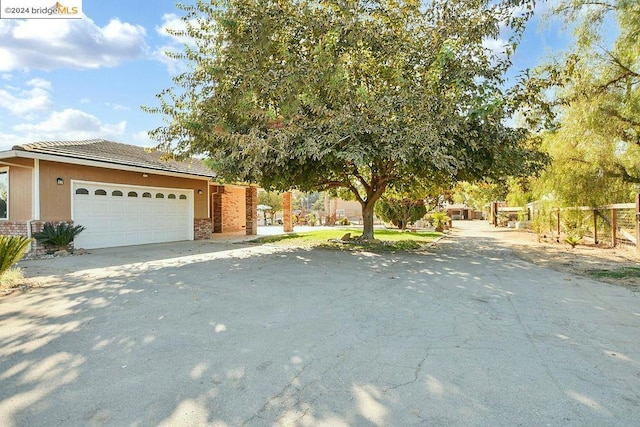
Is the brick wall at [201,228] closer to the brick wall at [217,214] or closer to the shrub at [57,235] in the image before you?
the brick wall at [217,214]

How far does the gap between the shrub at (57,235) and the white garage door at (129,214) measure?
0.68 metres

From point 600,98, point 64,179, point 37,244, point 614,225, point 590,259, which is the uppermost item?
point 600,98

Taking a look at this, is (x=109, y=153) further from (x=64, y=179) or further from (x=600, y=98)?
(x=600, y=98)

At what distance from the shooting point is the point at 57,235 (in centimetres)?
1092

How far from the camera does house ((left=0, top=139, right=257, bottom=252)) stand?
1088 cm

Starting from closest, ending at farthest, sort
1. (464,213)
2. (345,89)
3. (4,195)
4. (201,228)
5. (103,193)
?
(345,89), (4,195), (103,193), (201,228), (464,213)

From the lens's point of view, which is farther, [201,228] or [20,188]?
[201,228]

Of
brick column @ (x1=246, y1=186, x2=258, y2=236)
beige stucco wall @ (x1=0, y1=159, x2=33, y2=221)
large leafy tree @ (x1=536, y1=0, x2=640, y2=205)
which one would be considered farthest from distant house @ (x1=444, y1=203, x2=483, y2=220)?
beige stucco wall @ (x1=0, y1=159, x2=33, y2=221)

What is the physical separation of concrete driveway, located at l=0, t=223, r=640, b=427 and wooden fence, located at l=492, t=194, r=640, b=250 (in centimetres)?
591

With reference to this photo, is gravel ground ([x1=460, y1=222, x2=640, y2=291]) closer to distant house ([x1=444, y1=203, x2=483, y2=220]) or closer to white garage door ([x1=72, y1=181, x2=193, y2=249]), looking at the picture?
white garage door ([x1=72, y1=181, x2=193, y2=249])

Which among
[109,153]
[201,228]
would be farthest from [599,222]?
[109,153]

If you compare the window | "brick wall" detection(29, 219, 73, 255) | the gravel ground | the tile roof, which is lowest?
the gravel ground

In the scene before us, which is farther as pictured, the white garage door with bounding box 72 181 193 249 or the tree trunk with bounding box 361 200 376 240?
the tree trunk with bounding box 361 200 376 240

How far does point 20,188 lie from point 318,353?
11.8 meters
